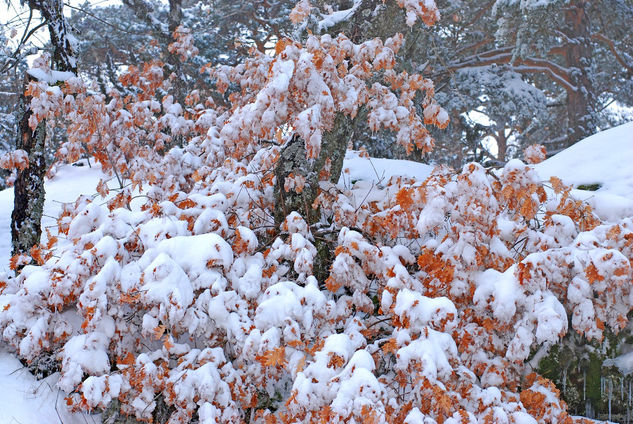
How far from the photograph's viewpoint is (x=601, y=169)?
498cm

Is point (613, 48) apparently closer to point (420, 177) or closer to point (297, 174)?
point (420, 177)

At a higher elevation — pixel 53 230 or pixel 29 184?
pixel 29 184

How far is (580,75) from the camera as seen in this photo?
11.8 m

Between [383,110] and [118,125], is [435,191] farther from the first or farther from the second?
[118,125]

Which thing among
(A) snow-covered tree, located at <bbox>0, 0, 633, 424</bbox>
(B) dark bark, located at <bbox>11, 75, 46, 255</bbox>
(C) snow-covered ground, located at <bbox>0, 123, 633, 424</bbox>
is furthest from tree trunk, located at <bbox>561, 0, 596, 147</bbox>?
(B) dark bark, located at <bbox>11, 75, 46, 255</bbox>

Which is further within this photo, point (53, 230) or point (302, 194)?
point (53, 230)

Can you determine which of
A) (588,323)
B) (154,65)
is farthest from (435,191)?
(154,65)

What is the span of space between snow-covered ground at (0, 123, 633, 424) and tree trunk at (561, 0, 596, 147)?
21.1 ft

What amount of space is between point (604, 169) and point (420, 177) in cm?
185

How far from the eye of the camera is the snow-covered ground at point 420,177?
135 inches

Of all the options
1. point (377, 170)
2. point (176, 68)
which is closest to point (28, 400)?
point (377, 170)

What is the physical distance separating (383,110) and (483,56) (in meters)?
9.07

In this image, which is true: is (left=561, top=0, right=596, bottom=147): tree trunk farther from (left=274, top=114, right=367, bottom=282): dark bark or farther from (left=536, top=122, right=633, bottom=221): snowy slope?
(left=274, top=114, right=367, bottom=282): dark bark

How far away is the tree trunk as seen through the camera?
1147 cm
